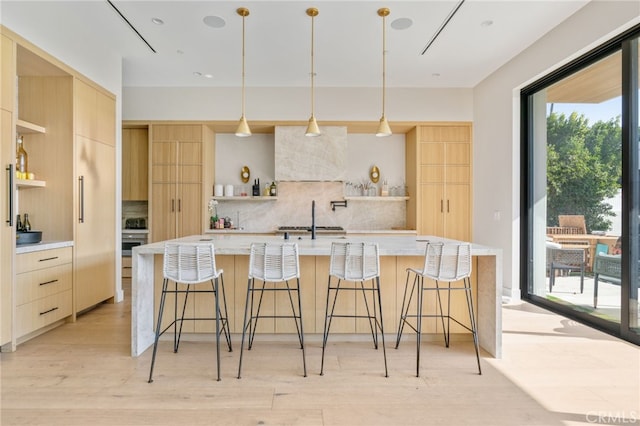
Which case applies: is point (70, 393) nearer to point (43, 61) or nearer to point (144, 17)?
point (43, 61)

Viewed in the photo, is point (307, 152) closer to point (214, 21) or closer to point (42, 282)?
point (214, 21)

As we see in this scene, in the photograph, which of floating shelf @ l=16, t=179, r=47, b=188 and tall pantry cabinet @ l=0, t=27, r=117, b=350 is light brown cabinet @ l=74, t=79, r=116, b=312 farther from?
floating shelf @ l=16, t=179, r=47, b=188

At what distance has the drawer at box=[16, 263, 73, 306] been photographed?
3014mm

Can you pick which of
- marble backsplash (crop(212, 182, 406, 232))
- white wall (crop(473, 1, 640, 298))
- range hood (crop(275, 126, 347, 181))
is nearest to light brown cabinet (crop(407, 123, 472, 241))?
→ white wall (crop(473, 1, 640, 298))

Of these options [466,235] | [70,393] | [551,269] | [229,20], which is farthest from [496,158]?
[70,393]

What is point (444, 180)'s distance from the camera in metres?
5.68

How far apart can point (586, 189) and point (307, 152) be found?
12.4 feet

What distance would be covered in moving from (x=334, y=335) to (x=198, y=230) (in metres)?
3.35

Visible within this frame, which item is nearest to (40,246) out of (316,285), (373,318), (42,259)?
(42,259)

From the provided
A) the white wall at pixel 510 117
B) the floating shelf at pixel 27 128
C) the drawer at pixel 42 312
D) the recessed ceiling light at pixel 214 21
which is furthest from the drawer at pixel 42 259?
the white wall at pixel 510 117

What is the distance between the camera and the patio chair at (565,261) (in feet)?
12.5

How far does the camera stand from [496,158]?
Result: 5051 mm

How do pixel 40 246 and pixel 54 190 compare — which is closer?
pixel 40 246

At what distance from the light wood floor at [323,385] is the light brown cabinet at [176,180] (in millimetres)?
2520
